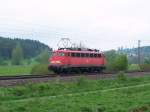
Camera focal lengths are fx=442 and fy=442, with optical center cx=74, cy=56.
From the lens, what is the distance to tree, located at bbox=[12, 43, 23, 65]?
119625 millimetres

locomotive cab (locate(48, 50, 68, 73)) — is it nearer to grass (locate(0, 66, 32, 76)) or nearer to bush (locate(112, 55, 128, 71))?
grass (locate(0, 66, 32, 76))

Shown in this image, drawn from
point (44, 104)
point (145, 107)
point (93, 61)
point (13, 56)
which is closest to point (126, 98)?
point (145, 107)

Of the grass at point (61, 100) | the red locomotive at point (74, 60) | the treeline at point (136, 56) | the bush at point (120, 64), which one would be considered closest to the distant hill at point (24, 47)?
the treeline at point (136, 56)

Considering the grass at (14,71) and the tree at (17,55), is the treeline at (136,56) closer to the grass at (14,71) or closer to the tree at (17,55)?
the grass at (14,71)

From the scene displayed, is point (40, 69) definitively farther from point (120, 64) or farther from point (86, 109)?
point (86, 109)

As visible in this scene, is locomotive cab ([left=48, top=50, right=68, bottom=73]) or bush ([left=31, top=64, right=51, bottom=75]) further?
bush ([left=31, top=64, right=51, bottom=75])

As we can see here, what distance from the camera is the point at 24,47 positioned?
12925 cm

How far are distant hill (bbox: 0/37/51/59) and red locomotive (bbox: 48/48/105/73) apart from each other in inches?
2596

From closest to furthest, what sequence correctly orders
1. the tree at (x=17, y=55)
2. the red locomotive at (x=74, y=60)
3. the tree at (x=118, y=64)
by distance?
the red locomotive at (x=74, y=60)
the tree at (x=118, y=64)
the tree at (x=17, y=55)

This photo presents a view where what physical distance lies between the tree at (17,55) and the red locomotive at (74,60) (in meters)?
70.4

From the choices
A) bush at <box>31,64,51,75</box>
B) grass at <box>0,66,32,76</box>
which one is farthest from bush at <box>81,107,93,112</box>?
grass at <box>0,66,32,76</box>

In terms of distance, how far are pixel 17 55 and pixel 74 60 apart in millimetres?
77307

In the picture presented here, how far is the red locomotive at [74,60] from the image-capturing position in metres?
45.9

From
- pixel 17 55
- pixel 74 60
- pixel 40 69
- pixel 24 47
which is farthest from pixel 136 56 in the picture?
pixel 74 60
